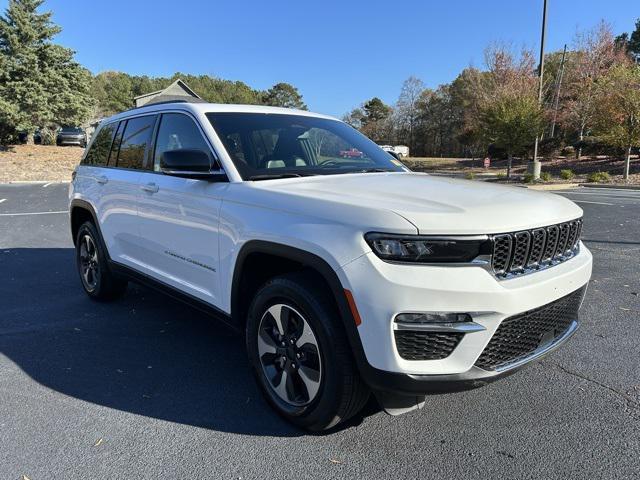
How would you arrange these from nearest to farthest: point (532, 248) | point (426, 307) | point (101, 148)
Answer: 1. point (426, 307)
2. point (532, 248)
3. point (101, 148)

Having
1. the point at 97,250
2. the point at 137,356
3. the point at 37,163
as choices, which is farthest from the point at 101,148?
the point at 37,163

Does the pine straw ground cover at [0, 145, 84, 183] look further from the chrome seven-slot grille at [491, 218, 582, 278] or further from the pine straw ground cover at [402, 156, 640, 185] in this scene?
the chrome seven-slot grille at [491, 218, 582, 278]

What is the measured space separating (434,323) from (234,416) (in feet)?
4.57

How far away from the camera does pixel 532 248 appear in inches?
98.1

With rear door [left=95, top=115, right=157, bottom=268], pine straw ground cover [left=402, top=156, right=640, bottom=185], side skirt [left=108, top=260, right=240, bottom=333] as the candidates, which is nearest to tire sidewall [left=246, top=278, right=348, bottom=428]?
side skirt [left=108, top=260, right=240, bottom=333]

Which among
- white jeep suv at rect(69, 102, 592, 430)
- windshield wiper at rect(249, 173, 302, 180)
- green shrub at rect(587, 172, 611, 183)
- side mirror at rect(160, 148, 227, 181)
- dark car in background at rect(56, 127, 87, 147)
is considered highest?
dark car in background at rect(56, 127, 87, 147)

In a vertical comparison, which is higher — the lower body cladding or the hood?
the hood

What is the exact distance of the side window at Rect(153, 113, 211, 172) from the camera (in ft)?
11.4

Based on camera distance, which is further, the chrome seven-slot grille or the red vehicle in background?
the red vehicle in background

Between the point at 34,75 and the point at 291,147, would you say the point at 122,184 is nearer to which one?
the point at 291,147

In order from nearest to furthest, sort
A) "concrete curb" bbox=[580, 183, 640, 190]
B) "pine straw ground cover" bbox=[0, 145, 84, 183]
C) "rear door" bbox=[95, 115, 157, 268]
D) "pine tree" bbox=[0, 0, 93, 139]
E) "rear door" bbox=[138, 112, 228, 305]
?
1. "rear door" bbox=[138, 112, 228, 305]
2. "rear door" bbox=[95, 115, 157, 268]
3. "concrete curb" bbox=[580, 183, 640, 190]
4. "pine straw ground cover" bbox=[0, 145, 84, 183]
5. "pine tree" bbox=[0, 0, 93, 139]

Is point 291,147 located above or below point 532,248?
above

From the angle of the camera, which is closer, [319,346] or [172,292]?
[319,346]

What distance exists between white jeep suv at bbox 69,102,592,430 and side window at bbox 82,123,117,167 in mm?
1083
